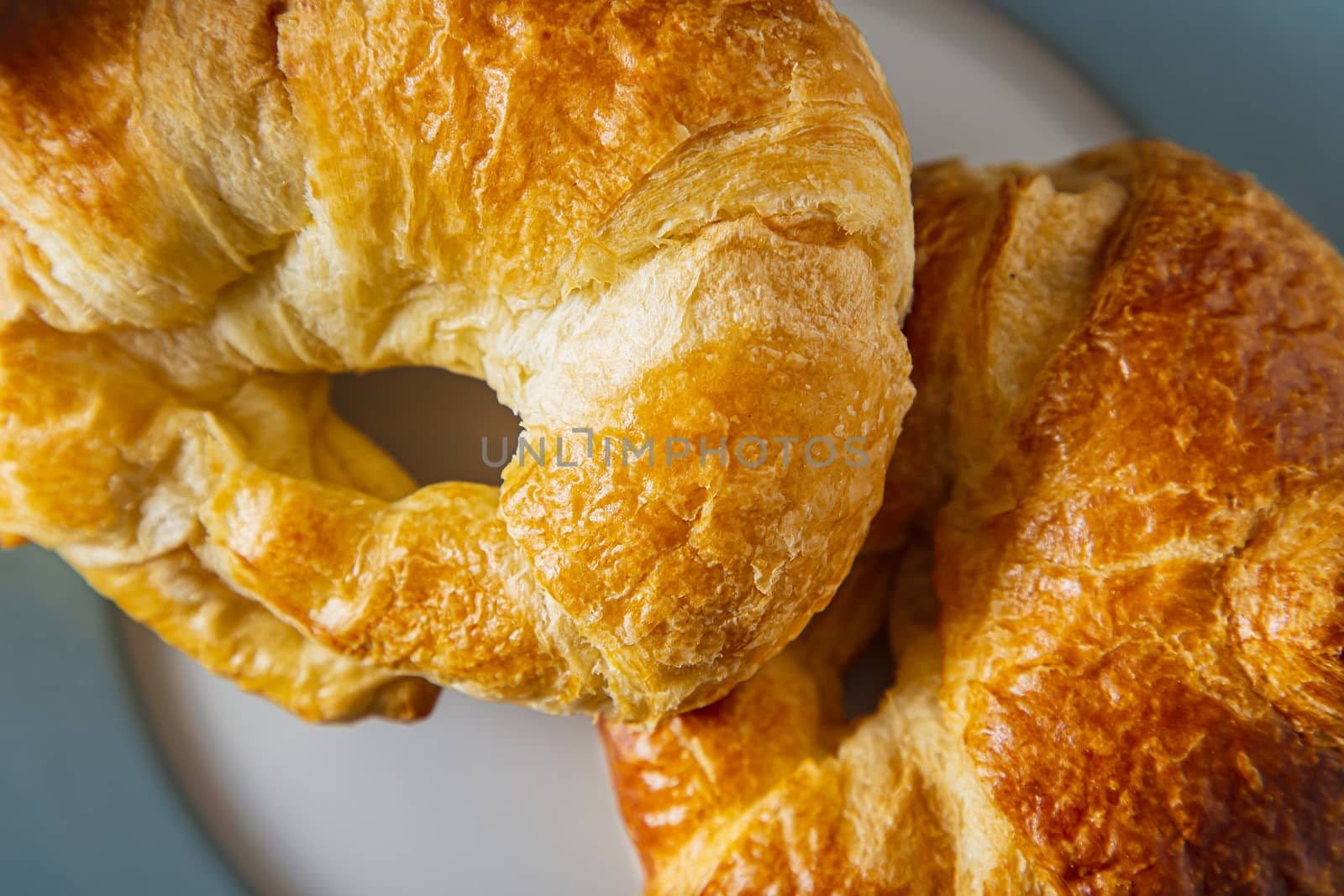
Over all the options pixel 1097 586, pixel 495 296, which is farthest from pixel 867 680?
pixel 495 296

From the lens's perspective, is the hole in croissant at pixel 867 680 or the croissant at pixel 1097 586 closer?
the croissant at pixel 1097 586

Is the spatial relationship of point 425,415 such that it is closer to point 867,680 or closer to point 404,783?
point 404,783

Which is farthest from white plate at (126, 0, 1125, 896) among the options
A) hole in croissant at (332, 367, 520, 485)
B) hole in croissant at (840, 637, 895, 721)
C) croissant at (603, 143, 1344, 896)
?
hole in croissant at (840, 637, 895, 721)

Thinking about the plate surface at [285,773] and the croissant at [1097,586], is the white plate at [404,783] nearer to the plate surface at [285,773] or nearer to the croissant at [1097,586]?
the plate surface at [285,773]

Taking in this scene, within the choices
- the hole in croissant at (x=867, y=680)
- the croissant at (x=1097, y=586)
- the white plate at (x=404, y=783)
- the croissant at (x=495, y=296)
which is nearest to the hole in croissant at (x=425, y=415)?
the white plate at (x=404, y=783)

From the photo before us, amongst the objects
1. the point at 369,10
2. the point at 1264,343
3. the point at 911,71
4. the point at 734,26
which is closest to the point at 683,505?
the point at 734,26
